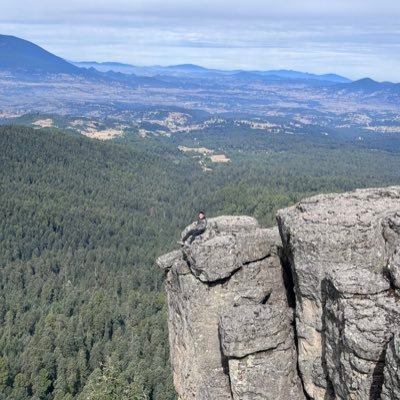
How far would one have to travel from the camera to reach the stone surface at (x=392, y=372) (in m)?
13.3

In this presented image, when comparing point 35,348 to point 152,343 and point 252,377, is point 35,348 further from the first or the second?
point 252,377

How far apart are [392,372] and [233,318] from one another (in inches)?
234

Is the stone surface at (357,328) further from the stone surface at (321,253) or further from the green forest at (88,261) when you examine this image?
the green forest at (88,261)

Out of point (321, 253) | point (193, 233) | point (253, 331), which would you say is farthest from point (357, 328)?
point (193, 233)

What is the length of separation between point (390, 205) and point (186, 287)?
7925 mm

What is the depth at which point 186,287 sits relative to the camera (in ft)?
65.4

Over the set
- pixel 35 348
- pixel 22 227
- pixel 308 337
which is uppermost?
pixel 308 337

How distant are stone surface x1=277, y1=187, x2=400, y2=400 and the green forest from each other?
16693 millimetres

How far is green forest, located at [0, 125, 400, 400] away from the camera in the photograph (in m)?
60.9

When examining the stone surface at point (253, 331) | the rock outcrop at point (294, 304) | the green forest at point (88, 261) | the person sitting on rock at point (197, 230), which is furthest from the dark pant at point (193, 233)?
the green forest at point (88, 261)

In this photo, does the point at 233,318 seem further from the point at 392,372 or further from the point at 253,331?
the point at 392,372

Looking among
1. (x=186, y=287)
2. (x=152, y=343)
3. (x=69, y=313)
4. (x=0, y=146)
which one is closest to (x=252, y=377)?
(x=186, y=287)

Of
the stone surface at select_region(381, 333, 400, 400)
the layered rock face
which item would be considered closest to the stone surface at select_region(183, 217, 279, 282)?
the layered rock face

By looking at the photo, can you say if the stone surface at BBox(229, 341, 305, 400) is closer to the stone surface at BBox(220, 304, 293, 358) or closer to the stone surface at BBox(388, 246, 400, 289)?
the stone surface at BBox(220, 304, 293, 358)
